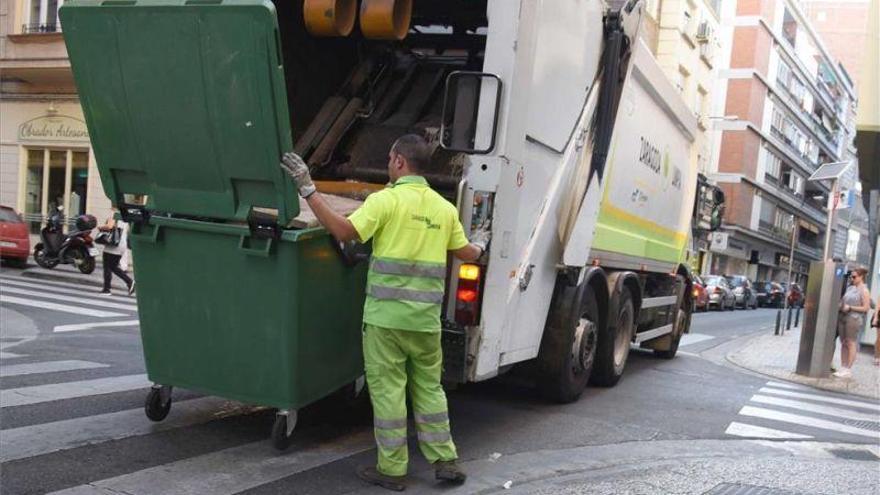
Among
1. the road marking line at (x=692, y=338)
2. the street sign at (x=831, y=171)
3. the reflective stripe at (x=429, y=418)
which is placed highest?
the street sign at (x=831, y=171)

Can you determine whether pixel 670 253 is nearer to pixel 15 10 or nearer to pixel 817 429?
pixel 817 429

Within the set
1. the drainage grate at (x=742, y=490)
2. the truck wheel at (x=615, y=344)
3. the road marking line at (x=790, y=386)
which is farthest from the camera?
the road marking line at (x=790, y=386)

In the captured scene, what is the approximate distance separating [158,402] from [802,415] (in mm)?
6164

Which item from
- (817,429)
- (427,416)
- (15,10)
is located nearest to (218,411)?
(427,416)

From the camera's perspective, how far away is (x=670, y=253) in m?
9.90

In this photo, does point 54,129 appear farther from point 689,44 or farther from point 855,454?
point 689,44

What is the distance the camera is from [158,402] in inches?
193

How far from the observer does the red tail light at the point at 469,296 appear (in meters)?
4.55

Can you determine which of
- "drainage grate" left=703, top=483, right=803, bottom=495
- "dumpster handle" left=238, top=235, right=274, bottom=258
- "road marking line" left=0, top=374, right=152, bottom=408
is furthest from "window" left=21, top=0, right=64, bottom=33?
"drainage grate" left=703, top=483, right=803, bottom=495

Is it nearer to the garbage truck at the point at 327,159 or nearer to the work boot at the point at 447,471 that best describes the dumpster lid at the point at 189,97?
the garbage truck at the point at 327,159

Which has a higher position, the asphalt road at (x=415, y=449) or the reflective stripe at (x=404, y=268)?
the reflective stripe at (x=404, y=268)

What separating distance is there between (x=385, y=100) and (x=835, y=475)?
14.2 feet

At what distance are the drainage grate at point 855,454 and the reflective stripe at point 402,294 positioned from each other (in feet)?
13.0

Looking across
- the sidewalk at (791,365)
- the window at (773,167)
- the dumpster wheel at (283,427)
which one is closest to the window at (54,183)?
the sidewalk at (791,365)
